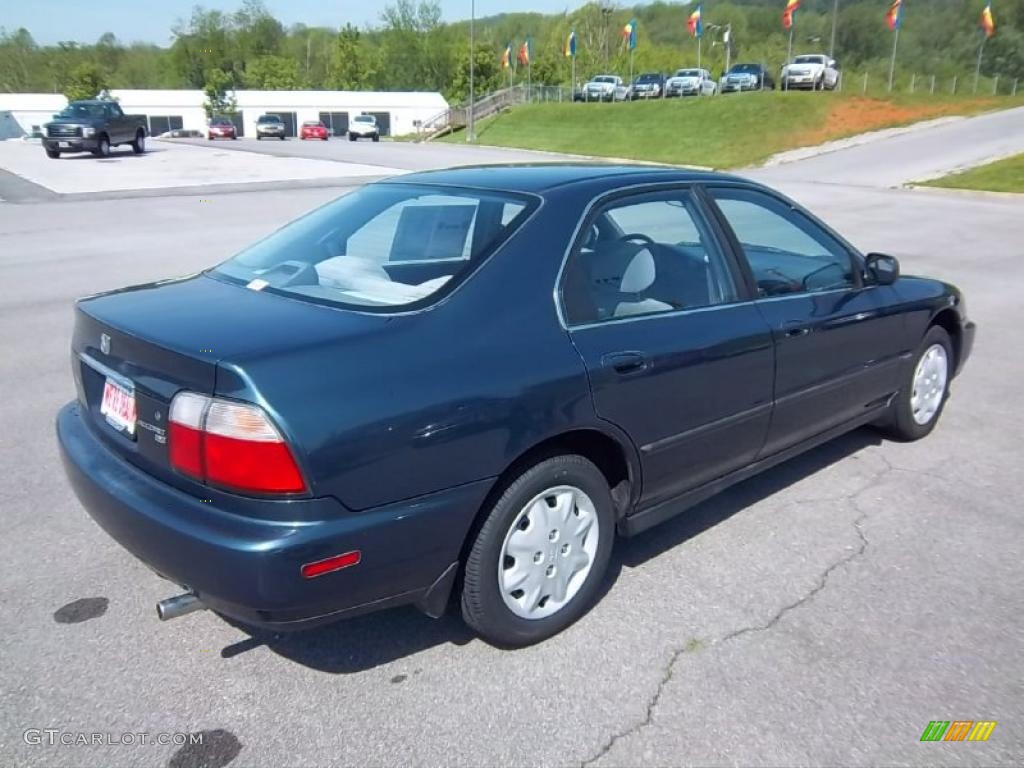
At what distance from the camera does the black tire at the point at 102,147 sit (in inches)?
1195

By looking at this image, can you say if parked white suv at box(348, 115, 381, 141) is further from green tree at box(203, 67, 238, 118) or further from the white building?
green tree at box(203, 67, 238, 118)

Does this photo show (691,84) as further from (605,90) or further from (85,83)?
(85,83)

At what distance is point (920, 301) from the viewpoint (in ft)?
15.5

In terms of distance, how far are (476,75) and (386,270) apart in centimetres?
9009

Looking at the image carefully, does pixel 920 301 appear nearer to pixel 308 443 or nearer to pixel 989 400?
pixel 989 400

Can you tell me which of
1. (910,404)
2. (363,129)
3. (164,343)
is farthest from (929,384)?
(363,129)

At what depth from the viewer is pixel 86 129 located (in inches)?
1164

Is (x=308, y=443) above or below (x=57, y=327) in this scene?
above

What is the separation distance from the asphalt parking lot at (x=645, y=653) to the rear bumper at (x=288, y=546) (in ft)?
1.31

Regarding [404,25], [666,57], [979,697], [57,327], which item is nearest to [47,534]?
[979,697]

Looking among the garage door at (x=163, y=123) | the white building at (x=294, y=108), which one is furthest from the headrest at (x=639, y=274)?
the garage door at (x=163, y=123)

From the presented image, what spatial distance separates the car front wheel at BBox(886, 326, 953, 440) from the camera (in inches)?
191

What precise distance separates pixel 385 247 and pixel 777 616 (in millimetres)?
2099

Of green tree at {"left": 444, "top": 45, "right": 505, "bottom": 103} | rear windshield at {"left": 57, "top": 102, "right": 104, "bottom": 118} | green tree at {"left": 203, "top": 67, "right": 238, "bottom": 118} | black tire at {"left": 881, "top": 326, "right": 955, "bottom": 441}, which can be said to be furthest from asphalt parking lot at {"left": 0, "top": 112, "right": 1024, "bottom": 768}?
green tree at {"left": 444, "top": 45, "right": 505, "bottom": 103}
